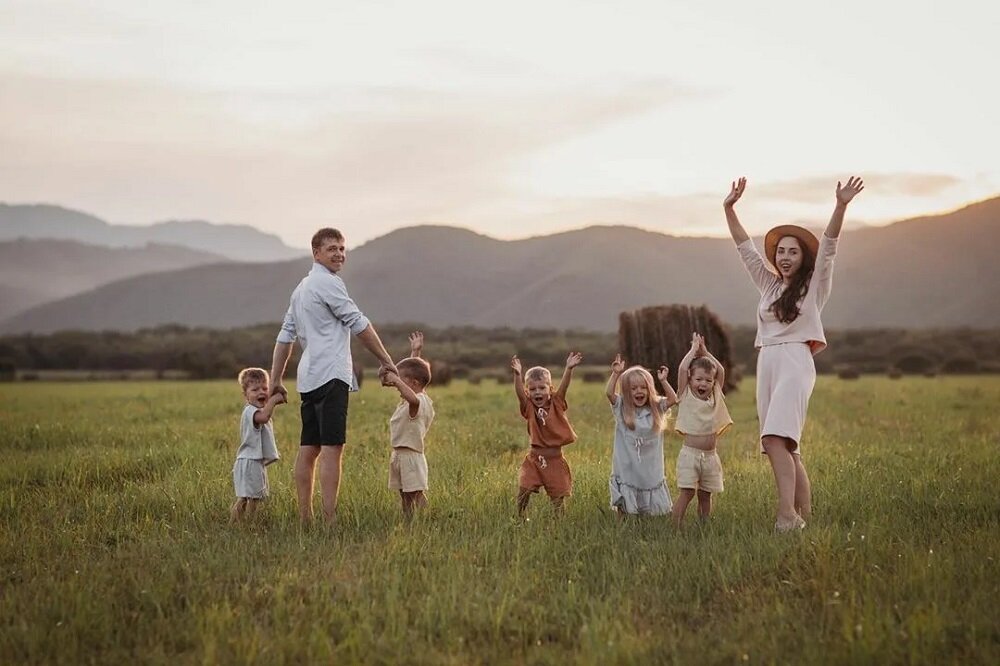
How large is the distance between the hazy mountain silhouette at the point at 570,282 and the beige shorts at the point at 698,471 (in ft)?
318

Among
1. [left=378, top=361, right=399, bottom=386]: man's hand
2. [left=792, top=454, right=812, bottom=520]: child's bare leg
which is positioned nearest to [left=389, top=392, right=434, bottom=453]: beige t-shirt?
[left=378, top=361, right=399, bottom=386]: man's hand

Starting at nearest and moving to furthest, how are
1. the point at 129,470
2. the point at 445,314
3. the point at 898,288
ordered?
1. the point at 129,470
2. the point at 898,288
3. the point at 445,314

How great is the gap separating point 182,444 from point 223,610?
733cm

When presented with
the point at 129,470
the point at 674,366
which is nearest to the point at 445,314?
the point at 674,366

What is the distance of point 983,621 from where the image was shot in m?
4.84

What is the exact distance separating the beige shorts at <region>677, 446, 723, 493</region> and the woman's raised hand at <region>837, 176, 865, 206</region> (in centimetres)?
214

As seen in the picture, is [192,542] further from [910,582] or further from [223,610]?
[910,582]

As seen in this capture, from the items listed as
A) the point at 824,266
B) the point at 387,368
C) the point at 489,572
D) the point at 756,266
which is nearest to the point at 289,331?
the point at 387,368

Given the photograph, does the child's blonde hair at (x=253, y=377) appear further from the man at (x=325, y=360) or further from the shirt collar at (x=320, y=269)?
the shirt collar at (x=320, y=269)

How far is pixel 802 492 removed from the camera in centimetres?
730

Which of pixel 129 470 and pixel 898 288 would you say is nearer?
pixel 129 470

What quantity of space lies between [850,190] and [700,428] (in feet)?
6.92

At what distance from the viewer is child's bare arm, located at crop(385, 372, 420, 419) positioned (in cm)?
727

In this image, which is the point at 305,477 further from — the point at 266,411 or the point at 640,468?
the point at 640,468
